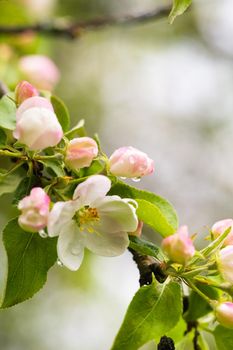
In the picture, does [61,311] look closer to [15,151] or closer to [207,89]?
[207,89]

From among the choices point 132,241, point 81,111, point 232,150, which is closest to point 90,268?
point 81,111

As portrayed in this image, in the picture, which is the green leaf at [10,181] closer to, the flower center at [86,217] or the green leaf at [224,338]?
the flower center at [86,217]

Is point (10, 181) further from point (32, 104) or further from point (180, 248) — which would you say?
point (180, 248)

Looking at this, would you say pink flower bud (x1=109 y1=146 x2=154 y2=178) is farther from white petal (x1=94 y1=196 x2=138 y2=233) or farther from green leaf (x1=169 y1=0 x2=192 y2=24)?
green leaf (x1=169 y1=0 x2=192 y2=24)

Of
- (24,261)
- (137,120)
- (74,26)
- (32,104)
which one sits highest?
(32,104)

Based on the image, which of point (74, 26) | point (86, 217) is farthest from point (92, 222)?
point (74, 26)
